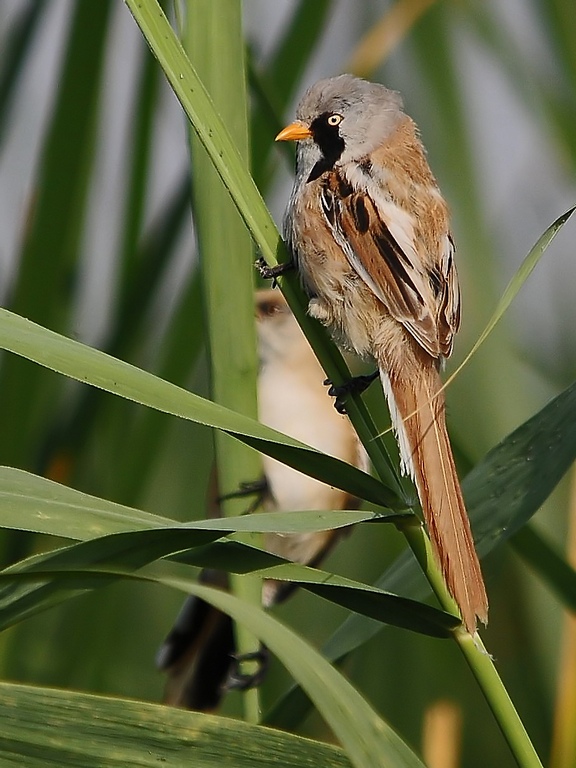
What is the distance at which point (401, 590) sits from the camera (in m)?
1.33

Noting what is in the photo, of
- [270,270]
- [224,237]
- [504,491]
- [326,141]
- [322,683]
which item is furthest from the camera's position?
[326,141]

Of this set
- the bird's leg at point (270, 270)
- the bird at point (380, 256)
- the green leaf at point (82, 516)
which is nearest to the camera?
the green leaf at point (82, 516)

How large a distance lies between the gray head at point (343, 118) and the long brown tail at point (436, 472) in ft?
1.41

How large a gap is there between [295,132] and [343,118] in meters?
0.10

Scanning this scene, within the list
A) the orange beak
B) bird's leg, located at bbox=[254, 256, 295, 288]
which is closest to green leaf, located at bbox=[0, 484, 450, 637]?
bird's leg, located at bbox=[254, 256, 295, 288]

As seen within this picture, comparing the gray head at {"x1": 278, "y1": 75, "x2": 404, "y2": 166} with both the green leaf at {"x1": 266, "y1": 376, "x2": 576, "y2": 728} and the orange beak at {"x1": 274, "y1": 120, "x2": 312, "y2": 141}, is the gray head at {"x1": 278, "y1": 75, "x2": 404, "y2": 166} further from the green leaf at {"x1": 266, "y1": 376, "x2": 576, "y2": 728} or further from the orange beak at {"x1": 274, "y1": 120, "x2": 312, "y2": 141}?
the green leaf at {"x1": 266, "y1": 376, "x2": 576, "y2": 728}

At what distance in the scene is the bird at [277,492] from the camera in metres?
2.41

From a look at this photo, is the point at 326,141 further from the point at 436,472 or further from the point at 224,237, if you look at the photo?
the point at 436,472

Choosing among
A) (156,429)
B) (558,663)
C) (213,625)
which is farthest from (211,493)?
(558,663)

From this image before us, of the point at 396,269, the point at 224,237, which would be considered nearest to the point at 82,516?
the point at 224,237

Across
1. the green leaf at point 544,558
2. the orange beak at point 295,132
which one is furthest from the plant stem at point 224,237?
the green leaf at point 544,558

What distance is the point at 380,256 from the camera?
1.49 metres

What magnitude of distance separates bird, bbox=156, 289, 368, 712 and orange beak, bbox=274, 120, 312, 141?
35.3 inches

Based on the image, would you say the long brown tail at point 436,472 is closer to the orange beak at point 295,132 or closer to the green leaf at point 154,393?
the green leaf at point 154,393
